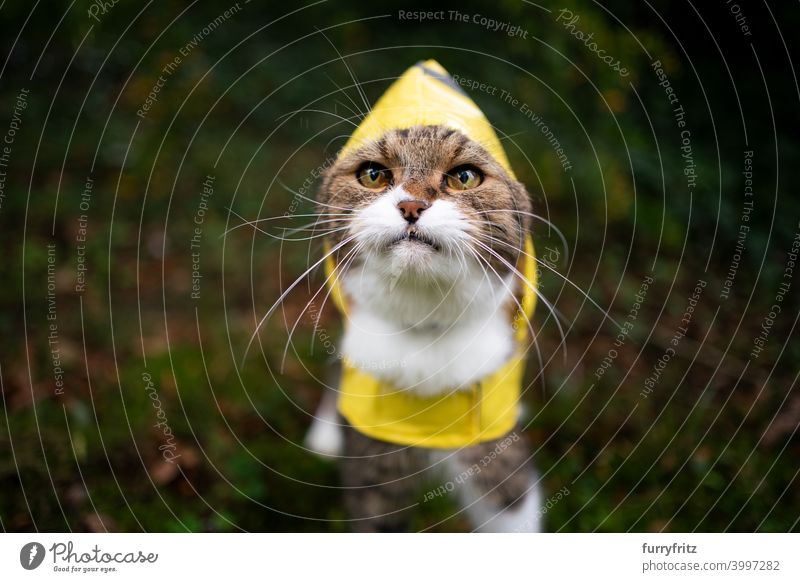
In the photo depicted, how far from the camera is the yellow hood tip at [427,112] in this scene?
205cm

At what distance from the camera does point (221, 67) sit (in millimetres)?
4504


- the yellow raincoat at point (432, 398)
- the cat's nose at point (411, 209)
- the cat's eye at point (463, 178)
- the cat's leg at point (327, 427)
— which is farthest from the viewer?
the cat's leg at point (327, 427)

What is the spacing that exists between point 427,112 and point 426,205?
44 cm

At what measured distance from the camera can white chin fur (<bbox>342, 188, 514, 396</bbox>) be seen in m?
1.82

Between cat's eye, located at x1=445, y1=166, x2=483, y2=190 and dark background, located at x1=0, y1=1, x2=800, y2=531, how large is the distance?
56 cm

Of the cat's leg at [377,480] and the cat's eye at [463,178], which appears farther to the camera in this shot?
the cat's leg at [377,480]

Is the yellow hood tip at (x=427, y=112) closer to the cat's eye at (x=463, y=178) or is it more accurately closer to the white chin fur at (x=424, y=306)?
the cat's eye at (x=463, y=178)

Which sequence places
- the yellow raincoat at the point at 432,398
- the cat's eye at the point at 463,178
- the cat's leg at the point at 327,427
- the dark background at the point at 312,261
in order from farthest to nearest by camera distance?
the cat's leg at the point at 327,427
the dark background at the point at 312,261
the yellow raincoat at the point at 432,398
the cat's eye at the point at 463,178

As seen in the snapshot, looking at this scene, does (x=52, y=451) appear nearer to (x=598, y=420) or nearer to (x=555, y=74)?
(x=598, y=420)

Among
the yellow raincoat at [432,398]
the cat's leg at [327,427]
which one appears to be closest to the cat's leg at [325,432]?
the cat's leg at [327,427]

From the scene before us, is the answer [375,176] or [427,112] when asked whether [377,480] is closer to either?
[375,176]

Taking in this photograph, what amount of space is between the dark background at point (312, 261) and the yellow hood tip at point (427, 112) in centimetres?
20

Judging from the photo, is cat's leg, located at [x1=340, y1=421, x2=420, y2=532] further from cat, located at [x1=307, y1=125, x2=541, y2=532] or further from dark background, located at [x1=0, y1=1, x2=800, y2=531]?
dark background, located at [x1=0, y1=1, x2=800, y2=531]
